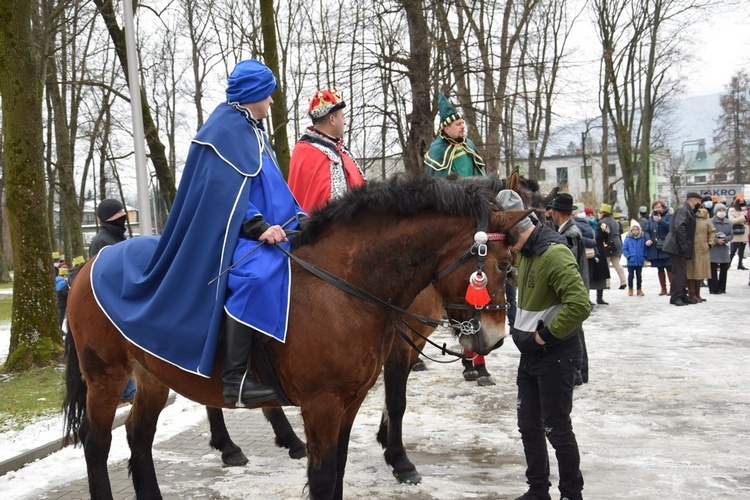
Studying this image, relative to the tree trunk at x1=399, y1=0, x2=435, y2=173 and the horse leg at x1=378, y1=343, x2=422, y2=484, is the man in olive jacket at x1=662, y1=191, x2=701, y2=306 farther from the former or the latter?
the horse leg at x1=378, y1=343, x2=422, y2=484

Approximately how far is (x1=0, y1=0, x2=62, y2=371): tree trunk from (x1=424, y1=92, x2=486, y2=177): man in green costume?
19.7 ft

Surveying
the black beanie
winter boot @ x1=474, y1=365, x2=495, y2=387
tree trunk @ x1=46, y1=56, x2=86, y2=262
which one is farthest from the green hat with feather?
tree trunk @ x1=46, y1=56, x2=86, y2=262

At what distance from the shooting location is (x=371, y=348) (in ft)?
12.6

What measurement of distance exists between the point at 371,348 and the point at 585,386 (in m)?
5.33

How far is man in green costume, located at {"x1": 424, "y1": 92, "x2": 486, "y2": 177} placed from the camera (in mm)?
6816

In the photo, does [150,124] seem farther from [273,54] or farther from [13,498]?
[13,498]

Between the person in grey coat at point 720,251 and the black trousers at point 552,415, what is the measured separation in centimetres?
1292

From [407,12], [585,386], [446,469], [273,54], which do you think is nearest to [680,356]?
[585,386]

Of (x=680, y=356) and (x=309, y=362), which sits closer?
(x=309, y=362)

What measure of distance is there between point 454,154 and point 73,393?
403cm

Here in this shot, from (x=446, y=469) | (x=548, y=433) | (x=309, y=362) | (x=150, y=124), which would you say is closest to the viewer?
(x=309, y=362)

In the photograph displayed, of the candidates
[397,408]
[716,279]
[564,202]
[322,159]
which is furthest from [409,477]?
[716,279]

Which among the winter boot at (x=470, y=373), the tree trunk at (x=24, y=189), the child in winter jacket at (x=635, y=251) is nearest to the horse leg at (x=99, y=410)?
the winter boot at (x=470, y=373)

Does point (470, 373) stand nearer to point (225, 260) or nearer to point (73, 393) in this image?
point (73, 393)
